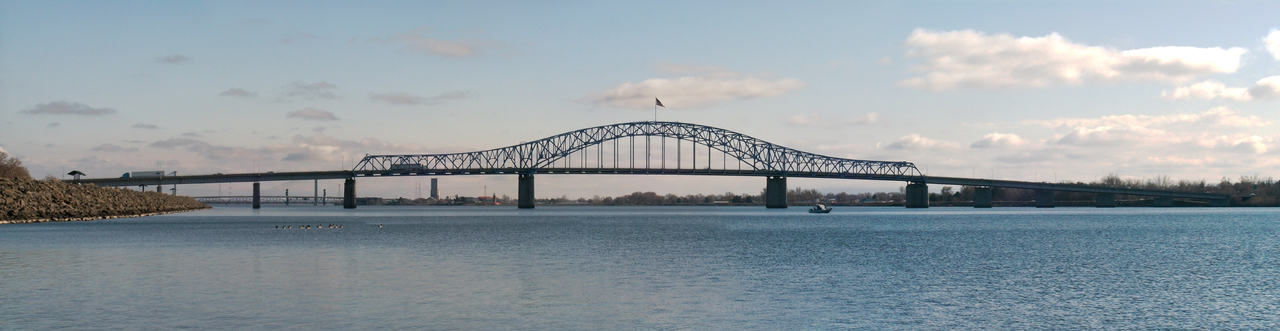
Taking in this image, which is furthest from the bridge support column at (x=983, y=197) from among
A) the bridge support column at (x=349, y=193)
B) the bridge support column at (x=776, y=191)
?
the bridge support column at (x=349, y=193)

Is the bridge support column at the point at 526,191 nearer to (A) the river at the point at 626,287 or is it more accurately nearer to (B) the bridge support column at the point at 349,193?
(B) the bridge support column at the point at 349,193

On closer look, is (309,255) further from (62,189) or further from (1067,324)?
(62,189)

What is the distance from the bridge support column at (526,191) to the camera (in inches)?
6752

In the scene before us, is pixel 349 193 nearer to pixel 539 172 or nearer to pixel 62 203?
pixel 539 172

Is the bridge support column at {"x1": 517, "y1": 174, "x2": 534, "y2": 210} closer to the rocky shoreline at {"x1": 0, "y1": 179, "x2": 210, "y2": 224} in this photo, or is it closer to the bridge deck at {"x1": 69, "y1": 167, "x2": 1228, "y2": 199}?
the bridge deck at {"x1": 69, "y1": 167, "x2": 1228, "y2": 199}

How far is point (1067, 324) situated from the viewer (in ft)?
62.7

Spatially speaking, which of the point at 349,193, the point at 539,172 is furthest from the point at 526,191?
the point at 349,193

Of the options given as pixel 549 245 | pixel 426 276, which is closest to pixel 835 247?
pixel 549 245

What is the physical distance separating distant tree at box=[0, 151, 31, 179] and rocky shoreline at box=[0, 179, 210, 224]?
11.2 meters

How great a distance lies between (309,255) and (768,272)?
19732 millimetres

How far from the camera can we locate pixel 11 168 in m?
113

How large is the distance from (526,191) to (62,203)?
9479 cm

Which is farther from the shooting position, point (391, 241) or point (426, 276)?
point (391, 241)

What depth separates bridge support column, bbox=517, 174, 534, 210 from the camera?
172m
